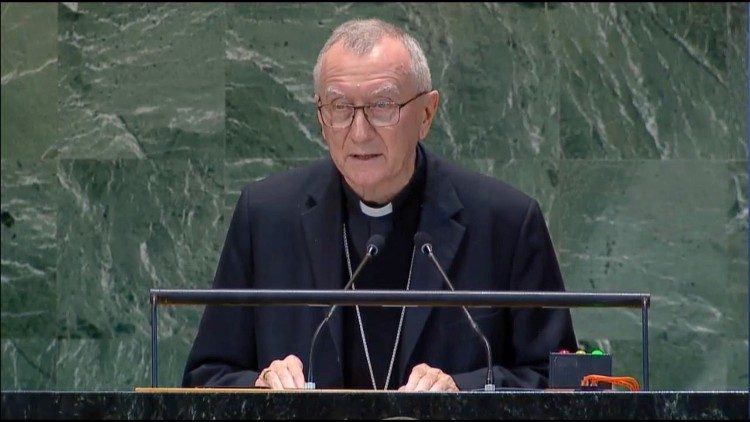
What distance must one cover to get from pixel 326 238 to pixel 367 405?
6.90 feet

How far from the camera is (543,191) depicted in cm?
717

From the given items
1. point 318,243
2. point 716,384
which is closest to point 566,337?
point 318,243

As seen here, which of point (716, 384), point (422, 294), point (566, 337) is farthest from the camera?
point (716, 384)

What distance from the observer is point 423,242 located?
4.41 meters

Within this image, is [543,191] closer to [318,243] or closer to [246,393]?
[318,243]

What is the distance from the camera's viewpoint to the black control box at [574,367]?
12.6 feet

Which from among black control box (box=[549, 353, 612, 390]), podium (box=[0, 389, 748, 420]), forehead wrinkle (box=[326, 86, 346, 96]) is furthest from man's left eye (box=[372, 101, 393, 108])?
podium (box=[0, 389, 748, 420])

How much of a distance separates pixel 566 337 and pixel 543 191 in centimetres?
245

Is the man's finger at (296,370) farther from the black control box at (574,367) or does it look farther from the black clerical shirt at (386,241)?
the black control box at (574,367)

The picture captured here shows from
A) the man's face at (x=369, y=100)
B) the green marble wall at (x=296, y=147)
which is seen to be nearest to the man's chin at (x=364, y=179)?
the man's face at (x=369, y=100)

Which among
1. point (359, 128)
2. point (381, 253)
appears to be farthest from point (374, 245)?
point (381, 253)

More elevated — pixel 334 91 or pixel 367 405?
pixel 334 91

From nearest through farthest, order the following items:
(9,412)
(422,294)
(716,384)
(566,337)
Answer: (9,412)
(422,294)
(566,337)
(716,384)

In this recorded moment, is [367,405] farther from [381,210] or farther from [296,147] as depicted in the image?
[296,147]
